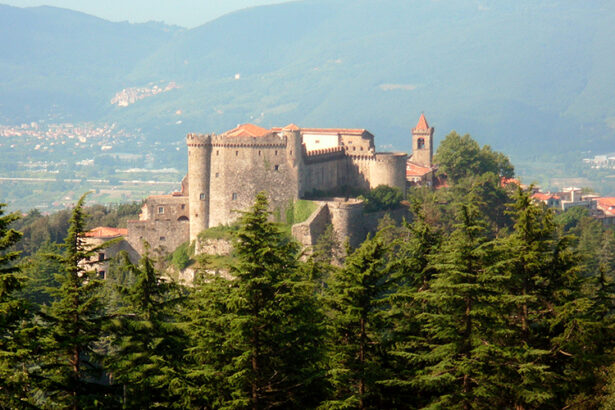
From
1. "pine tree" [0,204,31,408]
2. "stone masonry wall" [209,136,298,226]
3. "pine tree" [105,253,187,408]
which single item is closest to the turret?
"stone masonry wall" [209,136,298,226]

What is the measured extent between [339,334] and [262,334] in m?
3.63

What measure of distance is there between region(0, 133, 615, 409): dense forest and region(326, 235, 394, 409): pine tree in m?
0.06

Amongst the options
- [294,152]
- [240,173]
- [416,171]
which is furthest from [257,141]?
[416,171]

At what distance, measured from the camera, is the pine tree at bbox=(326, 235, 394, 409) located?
29.0 meters

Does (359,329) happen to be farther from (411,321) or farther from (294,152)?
(294,152)

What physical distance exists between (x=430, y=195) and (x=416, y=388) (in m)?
48.1

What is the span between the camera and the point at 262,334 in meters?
27.5

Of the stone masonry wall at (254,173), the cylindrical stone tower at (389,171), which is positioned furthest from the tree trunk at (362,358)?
the cylindrical stone tower at (389,171)

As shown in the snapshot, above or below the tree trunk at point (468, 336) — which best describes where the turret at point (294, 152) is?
above

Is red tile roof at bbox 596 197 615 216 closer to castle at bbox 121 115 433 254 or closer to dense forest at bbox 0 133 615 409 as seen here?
A: castle at bbox 121 115 433 254

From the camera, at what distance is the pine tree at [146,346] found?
27.3 meters

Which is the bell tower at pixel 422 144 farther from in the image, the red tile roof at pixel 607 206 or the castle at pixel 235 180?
the castle at pixel 235 180

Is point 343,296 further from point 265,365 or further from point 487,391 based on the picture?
point 487,391

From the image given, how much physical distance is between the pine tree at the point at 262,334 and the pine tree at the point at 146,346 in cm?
111
